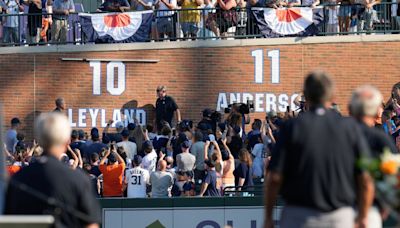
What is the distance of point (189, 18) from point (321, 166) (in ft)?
67.1

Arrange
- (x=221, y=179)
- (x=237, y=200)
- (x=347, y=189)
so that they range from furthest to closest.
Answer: (x=221, y=179), (x=237, y=200), (x=347, y=189)

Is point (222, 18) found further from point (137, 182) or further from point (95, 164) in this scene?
point (137, 182)

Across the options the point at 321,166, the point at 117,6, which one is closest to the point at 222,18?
the point at 117,6

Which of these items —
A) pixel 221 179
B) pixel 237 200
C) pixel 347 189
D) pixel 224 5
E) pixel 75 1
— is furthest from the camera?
pixel 75 1

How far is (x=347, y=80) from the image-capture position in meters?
30.2

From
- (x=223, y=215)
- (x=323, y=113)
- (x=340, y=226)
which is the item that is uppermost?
(x=323, y=113)

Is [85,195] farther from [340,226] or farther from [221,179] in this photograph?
[221,179]

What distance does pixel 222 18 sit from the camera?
2961cm

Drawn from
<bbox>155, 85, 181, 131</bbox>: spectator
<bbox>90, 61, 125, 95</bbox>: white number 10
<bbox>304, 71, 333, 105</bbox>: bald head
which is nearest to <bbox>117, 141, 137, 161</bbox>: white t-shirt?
<bbox>155, 85, 181, 131</bbox>: spectator

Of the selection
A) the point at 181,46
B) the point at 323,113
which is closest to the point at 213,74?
the point at 181,46

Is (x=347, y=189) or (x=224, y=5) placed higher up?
(x=224, y=5)

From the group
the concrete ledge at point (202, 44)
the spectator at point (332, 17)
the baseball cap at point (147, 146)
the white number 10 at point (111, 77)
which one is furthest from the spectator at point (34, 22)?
the baseball cap at point (147, 146)

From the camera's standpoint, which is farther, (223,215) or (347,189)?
(223,215)

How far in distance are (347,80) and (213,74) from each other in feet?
10.1
